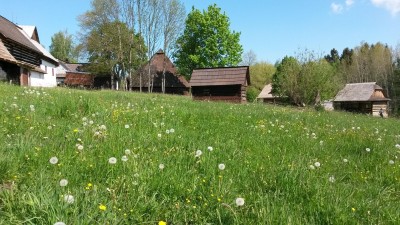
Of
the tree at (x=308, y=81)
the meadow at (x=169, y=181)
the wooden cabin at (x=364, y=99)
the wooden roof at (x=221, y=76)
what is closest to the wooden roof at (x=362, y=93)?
the wooden cabin at (x=364, y=99)

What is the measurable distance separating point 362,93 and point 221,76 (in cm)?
3252

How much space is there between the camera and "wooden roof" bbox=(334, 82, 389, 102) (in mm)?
58166

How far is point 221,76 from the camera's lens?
133 feet

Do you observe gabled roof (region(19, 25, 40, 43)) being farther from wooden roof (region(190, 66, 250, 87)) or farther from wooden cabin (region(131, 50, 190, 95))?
wooden roof (region(190, 66, 250, 87))

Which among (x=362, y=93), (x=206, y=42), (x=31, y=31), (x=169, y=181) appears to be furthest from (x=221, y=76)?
(x=169, y=181)

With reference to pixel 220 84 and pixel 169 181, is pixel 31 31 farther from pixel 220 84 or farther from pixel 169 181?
pixel 169 181

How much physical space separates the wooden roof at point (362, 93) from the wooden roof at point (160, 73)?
29.3 m

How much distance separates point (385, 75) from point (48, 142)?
299 ft

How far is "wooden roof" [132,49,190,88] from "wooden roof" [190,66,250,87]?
17548 mm

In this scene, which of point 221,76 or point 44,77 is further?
point 221,76

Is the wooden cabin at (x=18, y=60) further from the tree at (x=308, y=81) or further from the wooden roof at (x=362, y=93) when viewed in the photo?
the wooden roof at (x=362, y=93)

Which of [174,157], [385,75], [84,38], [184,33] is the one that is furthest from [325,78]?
[385,75]

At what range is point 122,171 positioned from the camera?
354 centimetres

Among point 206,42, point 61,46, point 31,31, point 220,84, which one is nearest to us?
point 220,84
